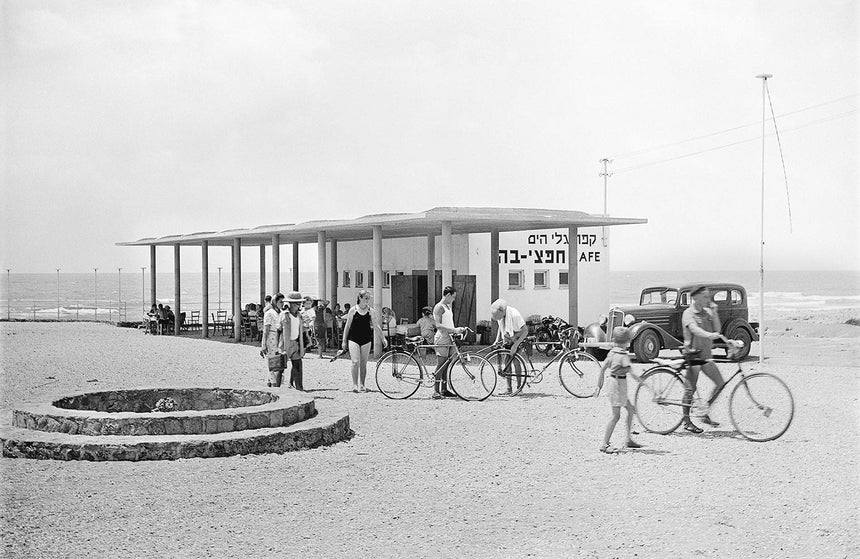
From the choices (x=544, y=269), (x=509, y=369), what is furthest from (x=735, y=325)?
(x=509, y=369)

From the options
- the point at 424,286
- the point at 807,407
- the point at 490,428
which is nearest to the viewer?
the point at 490,428

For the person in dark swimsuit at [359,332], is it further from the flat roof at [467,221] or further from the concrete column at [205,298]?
the concrete column at [205,298]

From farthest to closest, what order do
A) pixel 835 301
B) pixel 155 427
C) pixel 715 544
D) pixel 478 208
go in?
pixel 835 301 < pixel 478 208 < pixel 155 427 < pixel 715 544

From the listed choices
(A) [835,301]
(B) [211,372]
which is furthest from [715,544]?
(A) [835,301]

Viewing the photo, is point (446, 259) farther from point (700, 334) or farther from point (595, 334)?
point (700, 334)

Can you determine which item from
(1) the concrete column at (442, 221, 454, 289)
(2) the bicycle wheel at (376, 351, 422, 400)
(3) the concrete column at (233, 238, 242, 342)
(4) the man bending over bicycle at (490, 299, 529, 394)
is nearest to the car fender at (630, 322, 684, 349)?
(1) the concrete column at (442, 221, 454, 289)

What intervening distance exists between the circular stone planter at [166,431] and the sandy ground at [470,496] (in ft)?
0.65

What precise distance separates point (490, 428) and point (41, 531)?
5117mm

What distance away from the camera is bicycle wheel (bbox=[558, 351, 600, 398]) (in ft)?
43.3

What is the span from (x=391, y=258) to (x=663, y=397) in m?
17.4

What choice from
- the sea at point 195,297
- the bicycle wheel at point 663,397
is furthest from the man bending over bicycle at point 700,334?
the sea at point 195,297

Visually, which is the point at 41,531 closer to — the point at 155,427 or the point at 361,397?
the point at 155,427

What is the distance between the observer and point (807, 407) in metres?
11.9

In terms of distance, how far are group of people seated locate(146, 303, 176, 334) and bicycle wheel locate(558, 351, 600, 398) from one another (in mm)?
18636
